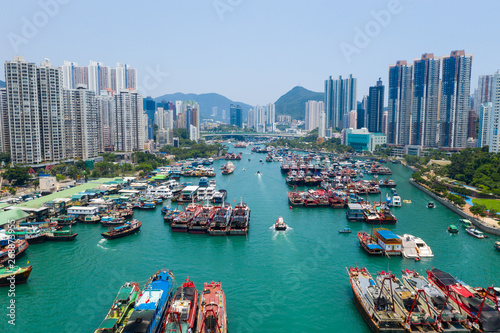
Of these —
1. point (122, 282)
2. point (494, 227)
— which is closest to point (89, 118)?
point (122, 282)

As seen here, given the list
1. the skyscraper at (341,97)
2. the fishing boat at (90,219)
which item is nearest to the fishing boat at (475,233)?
the fishing boat at (90,219)

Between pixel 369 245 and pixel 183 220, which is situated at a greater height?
pixel 183 220

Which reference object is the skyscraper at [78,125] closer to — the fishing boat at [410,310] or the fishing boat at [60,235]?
the fishing boat at [60,235]

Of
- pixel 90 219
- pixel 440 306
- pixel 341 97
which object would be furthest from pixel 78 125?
pixel 341 97

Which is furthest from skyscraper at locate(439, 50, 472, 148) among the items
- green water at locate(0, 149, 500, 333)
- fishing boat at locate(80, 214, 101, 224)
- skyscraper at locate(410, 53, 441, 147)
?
fishing boat at locate(80, 214, 101, 224)

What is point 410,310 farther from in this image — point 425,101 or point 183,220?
point 425,101

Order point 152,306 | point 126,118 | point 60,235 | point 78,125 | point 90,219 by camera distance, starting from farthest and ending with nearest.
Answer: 1. point 126,118
2. point 78,125
3. point 90,219
4. point 60,235
5. point 152,306

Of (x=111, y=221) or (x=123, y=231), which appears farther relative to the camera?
(x=111, y=221)

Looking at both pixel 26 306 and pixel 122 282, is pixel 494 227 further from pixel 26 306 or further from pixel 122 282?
pixel 26 306
